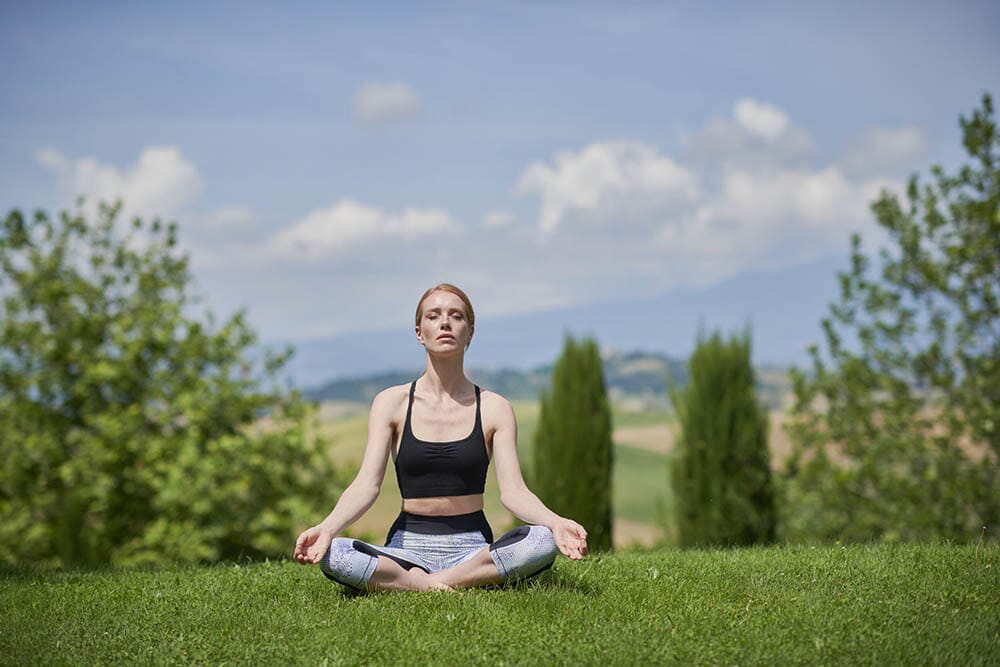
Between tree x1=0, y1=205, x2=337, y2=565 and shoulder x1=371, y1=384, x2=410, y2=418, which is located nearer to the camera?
shoulder x1=371, y1=384, x2=410, y2=418

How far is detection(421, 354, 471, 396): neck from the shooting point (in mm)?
6293

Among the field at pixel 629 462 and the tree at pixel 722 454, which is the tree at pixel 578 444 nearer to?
the tree at pixel 722 454

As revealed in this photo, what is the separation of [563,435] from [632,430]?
105 feet

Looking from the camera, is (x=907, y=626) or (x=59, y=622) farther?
(x=59, y=622)

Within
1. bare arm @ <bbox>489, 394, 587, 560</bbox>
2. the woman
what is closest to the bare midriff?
the woman

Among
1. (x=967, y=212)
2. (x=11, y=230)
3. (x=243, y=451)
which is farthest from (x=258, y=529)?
(x=967, y=212)

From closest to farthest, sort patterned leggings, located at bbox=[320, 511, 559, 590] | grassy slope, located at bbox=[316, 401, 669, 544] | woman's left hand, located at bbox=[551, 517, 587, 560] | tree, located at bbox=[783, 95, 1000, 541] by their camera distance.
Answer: woman's left hand, located at bbox=[551, 517, 587, 560] → patterned leggings, located at bbox=[320, 511, 559, 590] → tree, located at bbox=[783, 95, 1000, 541] → grassy slope, located at bbox=[316, 401, 669, 544]

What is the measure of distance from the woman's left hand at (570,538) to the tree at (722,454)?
31.2ft

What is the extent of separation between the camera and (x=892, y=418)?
47.5ft

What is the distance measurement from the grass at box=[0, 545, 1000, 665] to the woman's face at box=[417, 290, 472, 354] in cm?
158

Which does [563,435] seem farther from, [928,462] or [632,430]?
[632,430]

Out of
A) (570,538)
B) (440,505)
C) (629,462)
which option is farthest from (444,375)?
(629,462)

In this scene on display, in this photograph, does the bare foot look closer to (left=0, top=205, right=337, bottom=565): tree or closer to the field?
(left=0, top=205, right=337, bottom=565): tree

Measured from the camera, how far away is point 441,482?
20.1ft
